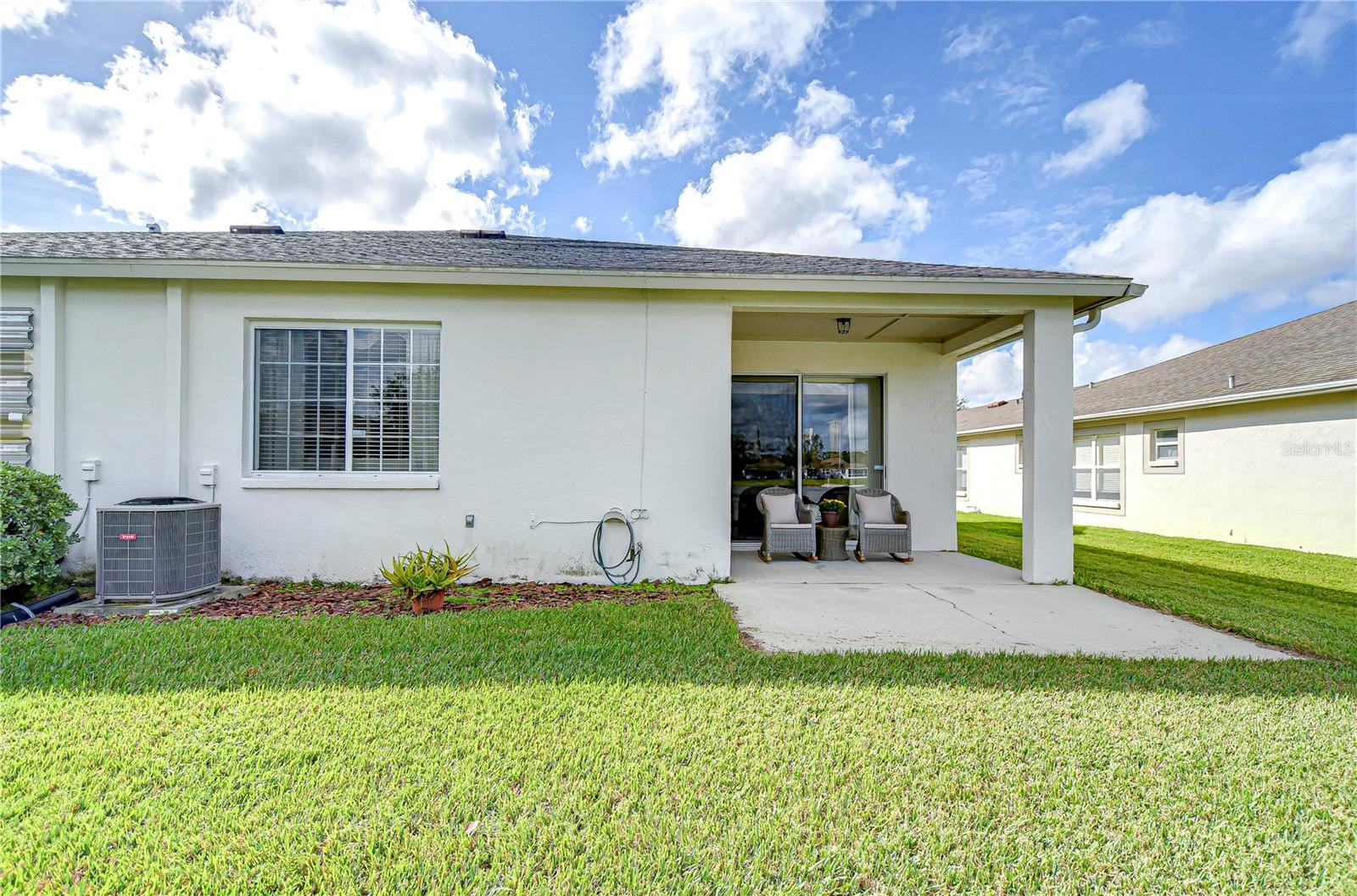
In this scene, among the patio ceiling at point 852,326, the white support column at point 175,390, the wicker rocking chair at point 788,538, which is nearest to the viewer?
the white support column at point 175,390

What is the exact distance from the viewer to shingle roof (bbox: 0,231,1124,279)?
5.68 metres

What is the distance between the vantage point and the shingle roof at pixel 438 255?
5.68m

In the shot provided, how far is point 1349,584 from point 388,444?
11.1 meters

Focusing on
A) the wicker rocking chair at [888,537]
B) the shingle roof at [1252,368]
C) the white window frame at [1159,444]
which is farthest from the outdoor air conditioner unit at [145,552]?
the white window frame at [1159,444]

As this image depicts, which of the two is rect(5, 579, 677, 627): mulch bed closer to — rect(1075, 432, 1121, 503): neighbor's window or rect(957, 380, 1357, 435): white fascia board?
rect(957, 380, 1357, 435): white fascia board

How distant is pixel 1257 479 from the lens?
32.4 feet

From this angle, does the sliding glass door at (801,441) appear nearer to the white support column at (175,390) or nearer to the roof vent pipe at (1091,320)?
the roof vent pipe at (1091,320)

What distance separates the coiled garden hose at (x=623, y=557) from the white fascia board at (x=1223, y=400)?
1102cm

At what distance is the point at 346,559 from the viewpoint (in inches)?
227

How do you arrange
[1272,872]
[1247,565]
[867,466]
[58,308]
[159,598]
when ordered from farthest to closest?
[867,466]
[1247,565]
[58,308]
[159,598]
[1272,872]

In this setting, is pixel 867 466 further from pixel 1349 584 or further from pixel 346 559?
pixel 346 559

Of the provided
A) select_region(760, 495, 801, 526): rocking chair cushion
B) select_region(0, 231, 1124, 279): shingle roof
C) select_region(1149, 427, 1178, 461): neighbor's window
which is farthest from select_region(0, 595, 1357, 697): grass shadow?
select_region(1149, 427, 1178, 461): neighbor's window

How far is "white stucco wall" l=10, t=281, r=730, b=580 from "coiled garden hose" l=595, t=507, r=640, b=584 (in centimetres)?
11

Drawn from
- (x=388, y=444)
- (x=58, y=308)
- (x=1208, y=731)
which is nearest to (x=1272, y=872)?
(x=1208, y=731)
